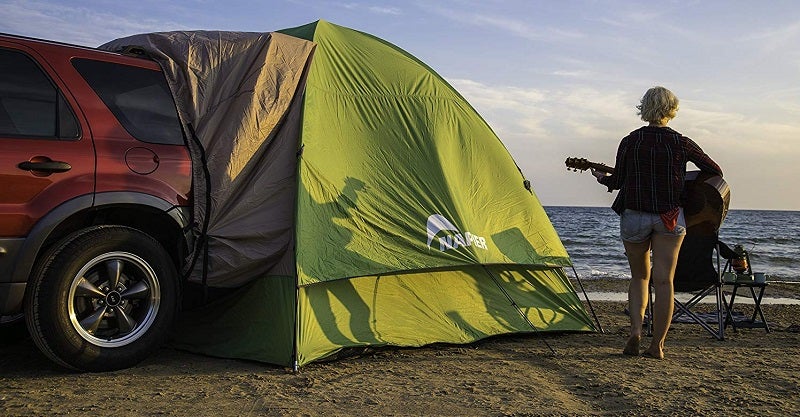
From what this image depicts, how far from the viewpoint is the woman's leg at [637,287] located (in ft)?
19.5

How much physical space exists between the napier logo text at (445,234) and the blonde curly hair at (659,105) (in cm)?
169

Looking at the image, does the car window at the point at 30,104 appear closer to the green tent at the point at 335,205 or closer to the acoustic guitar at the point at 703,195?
the green tent at the point at 335,205

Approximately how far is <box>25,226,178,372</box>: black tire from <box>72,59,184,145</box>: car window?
0.72 meters

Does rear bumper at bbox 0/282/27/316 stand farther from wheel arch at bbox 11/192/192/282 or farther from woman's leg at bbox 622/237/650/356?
woman's leg at bbox 622/237/650/356

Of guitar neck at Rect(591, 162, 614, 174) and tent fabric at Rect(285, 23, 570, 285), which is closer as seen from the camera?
tent fabric at Rect(285, 23, 570, 285)

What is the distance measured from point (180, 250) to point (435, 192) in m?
2.01

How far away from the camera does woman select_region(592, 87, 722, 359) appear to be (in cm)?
577

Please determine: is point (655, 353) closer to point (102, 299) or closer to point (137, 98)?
point (102, 299)

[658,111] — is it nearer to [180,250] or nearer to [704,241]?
[704,241]

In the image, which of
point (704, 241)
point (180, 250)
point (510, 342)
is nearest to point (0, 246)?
point (180, 250)

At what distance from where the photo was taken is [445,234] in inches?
237

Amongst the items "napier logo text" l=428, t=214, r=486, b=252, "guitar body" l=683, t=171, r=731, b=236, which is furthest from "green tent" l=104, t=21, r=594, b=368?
"guitar body" l=683, t=171, r=731, b=236

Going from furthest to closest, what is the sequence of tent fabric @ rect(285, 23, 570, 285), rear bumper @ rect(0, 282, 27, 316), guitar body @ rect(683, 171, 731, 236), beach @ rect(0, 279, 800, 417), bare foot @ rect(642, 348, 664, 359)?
guitar body @ rect(683, 171, 731, 236) → bare foot @ rect(642, 348, 664, 359) → tent fabric @ rect(285, 23, 570, 285) → rear bumper @ rect(0, 282, 27, 316) → beach @ rect(0, 279, 800, 417)

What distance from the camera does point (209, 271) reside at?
549 cm
